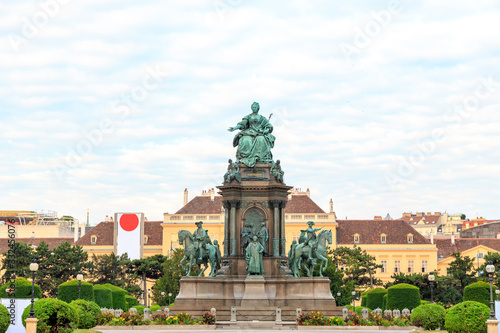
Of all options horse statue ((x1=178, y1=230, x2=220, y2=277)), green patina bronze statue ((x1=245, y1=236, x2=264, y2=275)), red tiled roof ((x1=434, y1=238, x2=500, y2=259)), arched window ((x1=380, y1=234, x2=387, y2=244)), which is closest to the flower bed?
green patina bronze statue ((x1=245, y1=236, x2=264, y2=275))

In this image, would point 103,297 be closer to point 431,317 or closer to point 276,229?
point 276,229

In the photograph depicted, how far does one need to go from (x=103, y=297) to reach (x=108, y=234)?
64632 mm

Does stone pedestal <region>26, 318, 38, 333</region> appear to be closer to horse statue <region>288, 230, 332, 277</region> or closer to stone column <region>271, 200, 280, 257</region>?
stone column <region>271, 200, 280, 257</region>

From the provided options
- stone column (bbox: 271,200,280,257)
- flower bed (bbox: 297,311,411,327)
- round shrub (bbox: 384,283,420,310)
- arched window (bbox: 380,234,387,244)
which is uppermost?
arched window (bbox: 380,234,387,244)

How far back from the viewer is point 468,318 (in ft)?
100

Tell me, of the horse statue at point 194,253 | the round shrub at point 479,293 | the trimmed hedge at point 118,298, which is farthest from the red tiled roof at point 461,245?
the horse statue at point 194,253

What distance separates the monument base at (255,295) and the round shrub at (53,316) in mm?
10950

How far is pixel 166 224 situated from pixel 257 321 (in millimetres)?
76570

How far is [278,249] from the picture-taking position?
4381 cm

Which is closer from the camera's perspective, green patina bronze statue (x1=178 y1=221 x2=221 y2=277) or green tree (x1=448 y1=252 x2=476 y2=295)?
green patina bronze statue (x1=178 y1=221 x2=221 y2=277)

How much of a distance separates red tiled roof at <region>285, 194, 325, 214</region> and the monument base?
233 feet

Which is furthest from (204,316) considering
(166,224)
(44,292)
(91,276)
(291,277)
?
(166,224)

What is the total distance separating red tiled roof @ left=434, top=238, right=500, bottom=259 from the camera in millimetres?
117250

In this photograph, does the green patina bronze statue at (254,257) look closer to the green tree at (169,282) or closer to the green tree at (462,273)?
the green tree at (169,282)
